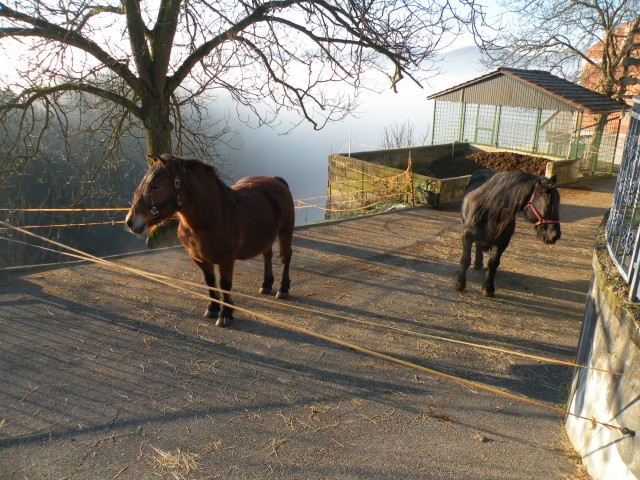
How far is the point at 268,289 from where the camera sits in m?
5.54

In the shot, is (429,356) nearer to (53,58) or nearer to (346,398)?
(346,398)

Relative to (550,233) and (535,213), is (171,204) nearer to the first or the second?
(535,213)

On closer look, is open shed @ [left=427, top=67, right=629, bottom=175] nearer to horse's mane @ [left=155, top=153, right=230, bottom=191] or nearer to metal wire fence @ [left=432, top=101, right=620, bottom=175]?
metal wire fence @ [left=432, top=101, right=620, bottom=175]

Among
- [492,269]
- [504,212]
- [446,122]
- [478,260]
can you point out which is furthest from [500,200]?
[446,122]

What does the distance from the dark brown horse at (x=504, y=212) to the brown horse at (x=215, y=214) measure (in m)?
Result: 2.25

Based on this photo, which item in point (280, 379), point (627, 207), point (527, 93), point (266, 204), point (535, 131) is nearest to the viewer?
point (627, 207)

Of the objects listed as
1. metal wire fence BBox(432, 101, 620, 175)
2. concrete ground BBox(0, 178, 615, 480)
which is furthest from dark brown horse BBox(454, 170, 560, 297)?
metal wire fence BBox(432, 101, 620, 175)

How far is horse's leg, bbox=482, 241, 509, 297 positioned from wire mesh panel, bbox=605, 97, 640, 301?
1938mm

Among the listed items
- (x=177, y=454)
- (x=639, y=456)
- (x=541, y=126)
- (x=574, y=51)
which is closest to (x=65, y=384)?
(x=177, y=454)

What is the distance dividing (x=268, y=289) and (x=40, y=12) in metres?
4.50

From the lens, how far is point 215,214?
14.1 feet

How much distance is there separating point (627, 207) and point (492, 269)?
8.13ft

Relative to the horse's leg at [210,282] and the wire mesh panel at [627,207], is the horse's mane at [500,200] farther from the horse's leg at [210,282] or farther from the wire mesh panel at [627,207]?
the horse's leg at [210,282]

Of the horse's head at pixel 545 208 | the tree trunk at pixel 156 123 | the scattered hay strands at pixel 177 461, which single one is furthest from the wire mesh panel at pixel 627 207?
the tree trunk at pixel 156 123
